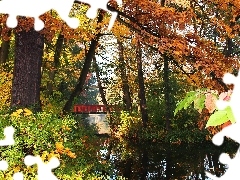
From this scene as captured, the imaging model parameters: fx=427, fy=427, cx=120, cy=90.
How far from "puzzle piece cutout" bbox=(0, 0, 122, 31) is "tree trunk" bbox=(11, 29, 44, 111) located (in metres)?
5.17

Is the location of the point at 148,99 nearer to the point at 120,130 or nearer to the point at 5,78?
the point at 120,130

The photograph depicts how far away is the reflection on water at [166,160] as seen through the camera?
43.1ft

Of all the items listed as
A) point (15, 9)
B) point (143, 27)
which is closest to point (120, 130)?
point (143, 27)

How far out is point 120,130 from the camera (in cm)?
1923

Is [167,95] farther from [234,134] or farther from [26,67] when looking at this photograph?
[234,134]

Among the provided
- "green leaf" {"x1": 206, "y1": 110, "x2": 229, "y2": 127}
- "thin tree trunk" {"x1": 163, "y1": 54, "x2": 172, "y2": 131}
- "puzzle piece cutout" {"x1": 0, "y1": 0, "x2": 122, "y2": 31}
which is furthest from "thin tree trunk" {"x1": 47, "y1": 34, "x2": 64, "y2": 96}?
"green leaf" {"x1": 206, "y1": 110, "x2": 229, "y2": 127}

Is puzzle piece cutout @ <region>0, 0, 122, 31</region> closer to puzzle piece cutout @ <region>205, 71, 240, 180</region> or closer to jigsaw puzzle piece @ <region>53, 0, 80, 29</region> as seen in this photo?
jigsaw puzzle piece @ <region>53, 0, 80, 29</region>

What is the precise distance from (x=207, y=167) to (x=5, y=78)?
24.1 ft

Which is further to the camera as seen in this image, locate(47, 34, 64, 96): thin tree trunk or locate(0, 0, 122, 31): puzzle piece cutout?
locate(47, 34, 64, 96): thin tree trunk

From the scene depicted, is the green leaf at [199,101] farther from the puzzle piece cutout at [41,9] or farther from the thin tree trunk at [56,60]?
the thin tree trunk at [56,60]

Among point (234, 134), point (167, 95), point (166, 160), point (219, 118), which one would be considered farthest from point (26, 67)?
point (167, 95)

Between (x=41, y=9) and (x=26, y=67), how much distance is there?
5.45m

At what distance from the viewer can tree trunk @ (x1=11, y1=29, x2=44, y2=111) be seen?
6.29 metres

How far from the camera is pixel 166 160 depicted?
1507cm
